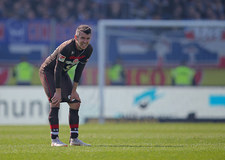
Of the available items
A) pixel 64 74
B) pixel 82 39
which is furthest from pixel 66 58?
pixel 64 74

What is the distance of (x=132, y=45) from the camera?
18.5 m

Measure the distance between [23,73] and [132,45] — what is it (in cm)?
443

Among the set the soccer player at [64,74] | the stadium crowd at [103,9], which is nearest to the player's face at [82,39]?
the soccer player at [64,74]

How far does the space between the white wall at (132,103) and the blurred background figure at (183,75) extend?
1.53 feet

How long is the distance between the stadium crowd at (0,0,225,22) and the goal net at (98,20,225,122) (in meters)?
5.01

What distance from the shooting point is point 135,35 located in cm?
1759

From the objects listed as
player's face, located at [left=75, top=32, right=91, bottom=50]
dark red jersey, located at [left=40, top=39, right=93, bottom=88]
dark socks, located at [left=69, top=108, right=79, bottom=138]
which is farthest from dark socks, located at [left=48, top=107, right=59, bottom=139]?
player's face, located at [left=75, top=32, right=91, bottom=50]

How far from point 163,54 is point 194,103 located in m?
2.56

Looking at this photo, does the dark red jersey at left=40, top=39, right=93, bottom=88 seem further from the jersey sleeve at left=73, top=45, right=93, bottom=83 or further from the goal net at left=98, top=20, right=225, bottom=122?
the goal net at left=98, top=20, right=225, bottom=122

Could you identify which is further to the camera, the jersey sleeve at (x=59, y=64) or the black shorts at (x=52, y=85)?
the black shorts at (x=52, y=85)

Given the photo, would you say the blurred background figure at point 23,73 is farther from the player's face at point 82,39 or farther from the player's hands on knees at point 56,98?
the player's face at point 82,39

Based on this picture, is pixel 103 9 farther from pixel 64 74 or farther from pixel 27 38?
pixel 64 74

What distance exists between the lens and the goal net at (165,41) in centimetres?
1625

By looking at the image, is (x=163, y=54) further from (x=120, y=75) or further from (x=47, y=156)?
(x=47, y=156)
